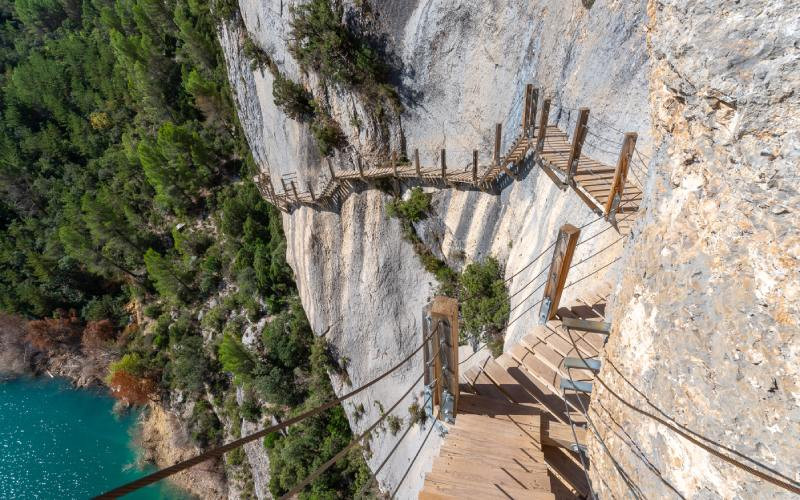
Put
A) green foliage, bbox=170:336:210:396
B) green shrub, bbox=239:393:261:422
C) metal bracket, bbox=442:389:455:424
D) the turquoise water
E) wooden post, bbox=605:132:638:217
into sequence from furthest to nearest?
1. the turquoise water
2. green foliage, bbox=170:336:210:396
3. green shrub, bbox=239:393:261:422
4. wooden post, bbox=605:132:638:217
5. metal bracket, bbox=442:389:455:424

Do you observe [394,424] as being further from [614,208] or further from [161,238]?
[161,238]

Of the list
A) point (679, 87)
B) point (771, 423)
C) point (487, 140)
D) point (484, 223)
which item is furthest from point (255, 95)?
point (771, 423)

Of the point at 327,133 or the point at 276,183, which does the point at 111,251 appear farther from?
the point at 327,133

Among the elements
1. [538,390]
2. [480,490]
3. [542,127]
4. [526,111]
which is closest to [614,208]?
[542,127]

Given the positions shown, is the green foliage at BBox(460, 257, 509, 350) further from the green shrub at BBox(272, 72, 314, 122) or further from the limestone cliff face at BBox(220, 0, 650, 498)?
the green shrub at BBox(272, 72, 314, 122)

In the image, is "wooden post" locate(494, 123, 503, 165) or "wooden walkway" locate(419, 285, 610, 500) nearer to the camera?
"wooden walkway" locate(419, 285, 610, 500)

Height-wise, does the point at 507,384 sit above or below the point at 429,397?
below

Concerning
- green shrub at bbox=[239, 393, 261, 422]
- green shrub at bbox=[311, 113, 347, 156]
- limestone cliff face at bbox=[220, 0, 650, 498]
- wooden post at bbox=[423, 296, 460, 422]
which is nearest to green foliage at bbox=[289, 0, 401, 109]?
limestone cliff face at bbox=[220, 0, 650, 498]
